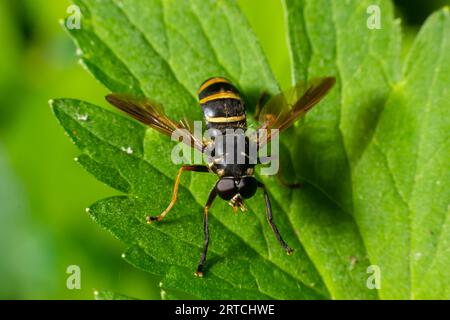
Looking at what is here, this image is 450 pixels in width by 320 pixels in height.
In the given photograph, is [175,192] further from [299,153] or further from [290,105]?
[290,105]

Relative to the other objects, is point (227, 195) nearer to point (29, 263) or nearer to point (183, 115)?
point (183, 115)

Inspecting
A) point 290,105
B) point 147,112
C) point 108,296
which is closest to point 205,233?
point 108,296

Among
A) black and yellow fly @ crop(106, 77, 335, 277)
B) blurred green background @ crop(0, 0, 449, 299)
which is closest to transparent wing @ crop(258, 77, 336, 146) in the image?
black and yellow fly @ crop(106, 77, 335, 277)

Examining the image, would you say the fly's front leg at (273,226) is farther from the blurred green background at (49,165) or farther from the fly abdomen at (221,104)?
the blurred green background at (49,165)

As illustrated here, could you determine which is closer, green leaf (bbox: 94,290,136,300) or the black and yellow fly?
green leaf (bbox: 94,290,136,300)

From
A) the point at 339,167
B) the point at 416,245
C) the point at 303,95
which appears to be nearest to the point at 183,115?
the point at 303,95

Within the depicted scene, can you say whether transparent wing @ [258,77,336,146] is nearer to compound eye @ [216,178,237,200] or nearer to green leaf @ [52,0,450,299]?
green leaf @ [52,0,450,299]

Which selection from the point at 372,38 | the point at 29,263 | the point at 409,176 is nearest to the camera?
the point at 409,176
